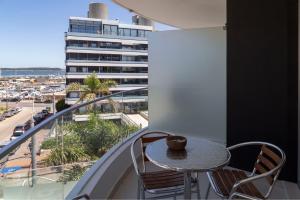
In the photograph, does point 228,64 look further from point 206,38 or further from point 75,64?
point 75,64

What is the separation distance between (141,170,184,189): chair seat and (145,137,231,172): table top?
24cm

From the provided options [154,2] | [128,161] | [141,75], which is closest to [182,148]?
[128,161]

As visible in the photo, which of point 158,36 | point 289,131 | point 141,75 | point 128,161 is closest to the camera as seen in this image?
point 289,131

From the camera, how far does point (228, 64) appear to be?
3.41 m

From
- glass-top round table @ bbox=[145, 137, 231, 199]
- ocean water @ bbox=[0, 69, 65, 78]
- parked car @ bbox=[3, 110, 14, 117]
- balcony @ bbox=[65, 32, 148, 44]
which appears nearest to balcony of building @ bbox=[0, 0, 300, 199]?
glass-top round table @ bbox=[145, 137, 231, 199]

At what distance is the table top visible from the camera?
181 cm

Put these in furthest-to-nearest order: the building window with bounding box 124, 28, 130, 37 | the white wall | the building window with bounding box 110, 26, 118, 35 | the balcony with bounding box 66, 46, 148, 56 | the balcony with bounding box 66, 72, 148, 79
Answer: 1. the building window with bounding box 110, 26, 118, 35
2. the building window with bounding box 124, 28, 130, 37
3. the balcony with bounding box 66, 46, 148, 56
4. the balcony with bounding box 66, 72, 148, 79
5. the white wall

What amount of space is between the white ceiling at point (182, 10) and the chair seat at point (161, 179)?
132 inches

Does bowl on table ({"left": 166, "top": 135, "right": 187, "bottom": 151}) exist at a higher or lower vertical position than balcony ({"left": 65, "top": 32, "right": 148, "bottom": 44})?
lower

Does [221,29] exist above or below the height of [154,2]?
below

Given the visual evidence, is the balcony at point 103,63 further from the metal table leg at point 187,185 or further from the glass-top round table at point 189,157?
the metal table leg at point 187,185

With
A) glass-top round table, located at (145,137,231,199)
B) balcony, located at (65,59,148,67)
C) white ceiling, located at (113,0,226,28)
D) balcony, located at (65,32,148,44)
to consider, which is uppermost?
balcony, located at (65,32,148,44)

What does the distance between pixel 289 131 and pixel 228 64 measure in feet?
3.47

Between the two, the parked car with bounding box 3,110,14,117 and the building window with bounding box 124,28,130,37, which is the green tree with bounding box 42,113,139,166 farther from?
the building window with bounding box 124,28,130,37
